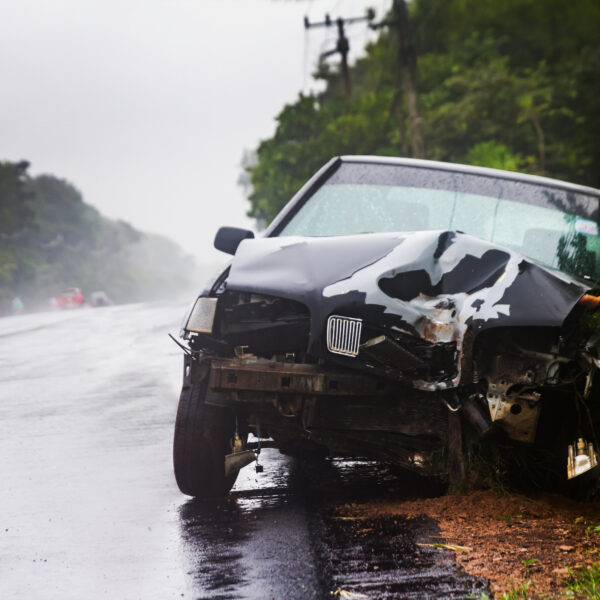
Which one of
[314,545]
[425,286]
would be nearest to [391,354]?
[425,286]

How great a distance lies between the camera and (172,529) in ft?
14.4

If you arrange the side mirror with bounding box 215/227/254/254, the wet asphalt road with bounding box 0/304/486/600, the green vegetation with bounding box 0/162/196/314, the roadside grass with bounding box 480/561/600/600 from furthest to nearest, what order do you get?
the green vegetation with bounding box 0/162/196/314
the side mirror with bounding box 215/227/254/254
the wet asphalt road with bounding box 0/304/486/600
the roadside grass with bounding box 480/561/600/600

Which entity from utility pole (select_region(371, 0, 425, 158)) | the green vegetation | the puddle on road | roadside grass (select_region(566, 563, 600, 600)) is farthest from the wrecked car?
the green vegetation

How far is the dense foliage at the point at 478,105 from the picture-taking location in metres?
30.5

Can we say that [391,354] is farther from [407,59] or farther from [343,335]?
[407,59]

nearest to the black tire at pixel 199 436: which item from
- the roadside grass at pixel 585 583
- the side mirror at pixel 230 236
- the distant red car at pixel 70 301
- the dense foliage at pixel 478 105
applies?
the side mirror at pixel 230 236

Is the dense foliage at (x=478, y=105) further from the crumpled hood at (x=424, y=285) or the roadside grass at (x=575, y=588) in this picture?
the roadside grass at (x=575, y=588)

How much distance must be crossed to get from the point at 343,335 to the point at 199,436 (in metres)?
1.03

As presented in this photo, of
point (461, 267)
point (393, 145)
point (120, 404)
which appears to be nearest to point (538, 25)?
point (393, 145)

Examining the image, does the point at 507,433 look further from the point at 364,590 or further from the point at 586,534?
the point at 364,590

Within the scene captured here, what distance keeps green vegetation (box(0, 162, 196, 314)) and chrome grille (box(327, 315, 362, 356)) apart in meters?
52.3

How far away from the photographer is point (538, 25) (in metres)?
39.3

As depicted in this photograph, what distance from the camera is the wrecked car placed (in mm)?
3848

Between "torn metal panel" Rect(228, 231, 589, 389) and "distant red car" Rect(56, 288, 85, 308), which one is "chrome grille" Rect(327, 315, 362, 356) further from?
"distant red car" Rect(56, 288, 85, 308)
